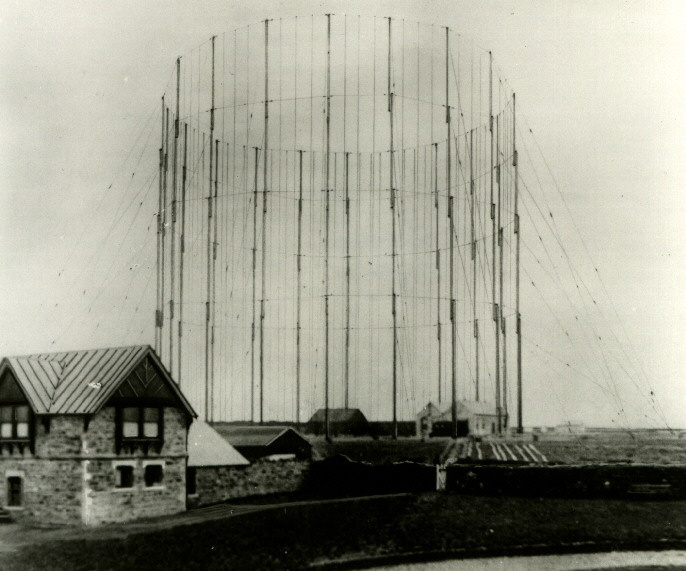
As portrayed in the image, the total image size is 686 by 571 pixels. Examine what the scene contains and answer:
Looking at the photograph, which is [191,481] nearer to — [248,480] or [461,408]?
[248,480]

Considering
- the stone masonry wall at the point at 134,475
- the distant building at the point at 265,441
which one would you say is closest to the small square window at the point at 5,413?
the stone masonry wall at the point at 134,475

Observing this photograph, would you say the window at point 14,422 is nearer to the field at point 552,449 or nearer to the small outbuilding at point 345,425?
the field at point 552,449

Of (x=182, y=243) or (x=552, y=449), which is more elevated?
(x=182, y=243)

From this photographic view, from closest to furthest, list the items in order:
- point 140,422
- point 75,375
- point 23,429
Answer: point 23,429 → point 75,375 → point 140,422

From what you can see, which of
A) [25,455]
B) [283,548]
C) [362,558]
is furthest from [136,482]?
[362,558]

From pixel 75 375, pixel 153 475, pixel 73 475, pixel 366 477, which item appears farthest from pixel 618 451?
pixel 75 375

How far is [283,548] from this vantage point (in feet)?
89.5

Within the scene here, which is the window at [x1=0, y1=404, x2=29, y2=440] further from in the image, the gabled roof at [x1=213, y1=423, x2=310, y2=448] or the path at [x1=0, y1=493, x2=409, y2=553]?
the gabled roof at [x1=213, y1=423, x2=310, y2=448]

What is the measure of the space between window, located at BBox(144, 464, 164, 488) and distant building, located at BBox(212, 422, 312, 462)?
33.0 ft

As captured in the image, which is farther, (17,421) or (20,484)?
(17,421)

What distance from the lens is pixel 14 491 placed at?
1177 inches

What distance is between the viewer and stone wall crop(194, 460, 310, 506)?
35.7 m

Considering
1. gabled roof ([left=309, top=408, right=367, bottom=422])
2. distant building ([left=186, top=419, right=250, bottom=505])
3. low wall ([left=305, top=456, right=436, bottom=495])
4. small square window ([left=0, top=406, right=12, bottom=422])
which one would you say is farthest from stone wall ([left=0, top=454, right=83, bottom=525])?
gabled roof ([left=309, top=408, right=367, bottom=422])

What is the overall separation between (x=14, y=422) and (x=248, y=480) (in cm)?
1123
